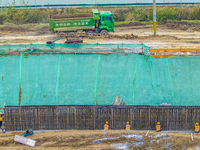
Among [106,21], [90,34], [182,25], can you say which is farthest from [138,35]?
[182,25]

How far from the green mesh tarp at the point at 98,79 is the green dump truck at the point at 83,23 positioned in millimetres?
13912

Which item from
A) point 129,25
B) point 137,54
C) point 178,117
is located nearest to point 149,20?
point 129,25

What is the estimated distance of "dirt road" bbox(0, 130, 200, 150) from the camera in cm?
1076

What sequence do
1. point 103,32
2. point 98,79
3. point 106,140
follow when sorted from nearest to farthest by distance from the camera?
point 106,140 → point 98,79 → point 103,32

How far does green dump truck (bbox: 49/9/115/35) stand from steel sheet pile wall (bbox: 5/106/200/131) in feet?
55.3

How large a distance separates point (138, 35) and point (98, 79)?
16815mm

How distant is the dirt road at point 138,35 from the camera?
26125mm

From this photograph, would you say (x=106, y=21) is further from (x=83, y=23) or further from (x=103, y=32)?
(x=83, y=23)

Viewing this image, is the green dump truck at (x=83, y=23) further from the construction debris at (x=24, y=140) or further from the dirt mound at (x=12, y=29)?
the construction debris at (x=24, y=140)

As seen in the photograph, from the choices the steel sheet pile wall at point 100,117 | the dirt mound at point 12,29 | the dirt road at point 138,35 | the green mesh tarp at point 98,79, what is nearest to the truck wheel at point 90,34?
the dirt road at point 138,35

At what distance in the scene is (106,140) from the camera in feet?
36.6

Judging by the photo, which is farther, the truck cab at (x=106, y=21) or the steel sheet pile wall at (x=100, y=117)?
the truck cab at (x=106, y=21)

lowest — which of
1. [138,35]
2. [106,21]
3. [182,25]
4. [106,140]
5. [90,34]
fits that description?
[106,140]

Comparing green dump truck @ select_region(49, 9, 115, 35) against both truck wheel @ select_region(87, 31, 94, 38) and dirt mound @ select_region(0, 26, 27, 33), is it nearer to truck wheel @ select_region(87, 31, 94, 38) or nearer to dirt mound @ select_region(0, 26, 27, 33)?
truck wheel @ select_region(87, 31, 94, 38)
